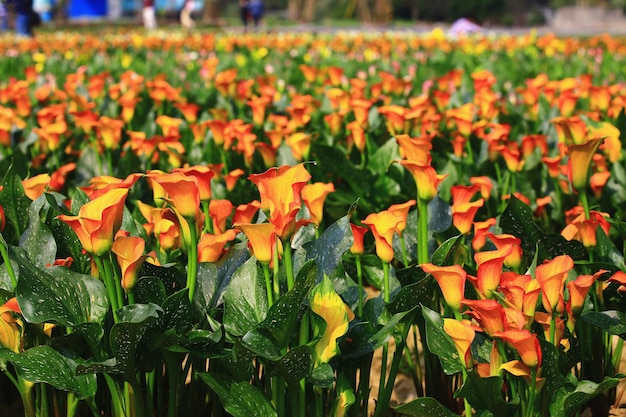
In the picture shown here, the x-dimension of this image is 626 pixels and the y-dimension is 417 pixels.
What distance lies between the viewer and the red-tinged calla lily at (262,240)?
147 centimetres

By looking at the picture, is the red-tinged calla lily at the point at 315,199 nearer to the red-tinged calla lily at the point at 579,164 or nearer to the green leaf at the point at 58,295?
the green leaf at the point at 58,295

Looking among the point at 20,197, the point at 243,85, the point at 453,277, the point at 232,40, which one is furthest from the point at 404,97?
the point at 232,40

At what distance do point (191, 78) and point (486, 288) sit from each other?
450 cm

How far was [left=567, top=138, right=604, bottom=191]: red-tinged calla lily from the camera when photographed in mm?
2004

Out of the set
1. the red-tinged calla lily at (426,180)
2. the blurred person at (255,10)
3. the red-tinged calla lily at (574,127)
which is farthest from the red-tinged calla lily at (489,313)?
the blurred person at (255,10)

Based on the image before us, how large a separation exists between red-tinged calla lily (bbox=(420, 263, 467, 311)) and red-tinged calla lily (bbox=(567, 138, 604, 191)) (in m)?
0.70

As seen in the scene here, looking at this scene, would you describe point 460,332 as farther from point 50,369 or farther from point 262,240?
point 50,369

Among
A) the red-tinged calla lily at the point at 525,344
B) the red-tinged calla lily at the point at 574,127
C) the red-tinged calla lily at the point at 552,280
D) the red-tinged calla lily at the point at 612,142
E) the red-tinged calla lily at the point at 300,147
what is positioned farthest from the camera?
the red-tinged calla lily at the point at 300,147

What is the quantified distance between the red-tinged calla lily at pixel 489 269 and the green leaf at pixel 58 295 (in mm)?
727

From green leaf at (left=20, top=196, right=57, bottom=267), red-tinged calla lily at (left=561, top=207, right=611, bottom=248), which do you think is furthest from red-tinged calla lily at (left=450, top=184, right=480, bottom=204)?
green leaf at (left=20, top=196, right=57, bottom=267)

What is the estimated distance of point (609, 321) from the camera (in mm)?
1607

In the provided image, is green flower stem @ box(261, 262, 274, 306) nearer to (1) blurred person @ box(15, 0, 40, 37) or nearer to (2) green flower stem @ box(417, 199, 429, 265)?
(2) green flower stem @ box(417, 199, 429, 265)

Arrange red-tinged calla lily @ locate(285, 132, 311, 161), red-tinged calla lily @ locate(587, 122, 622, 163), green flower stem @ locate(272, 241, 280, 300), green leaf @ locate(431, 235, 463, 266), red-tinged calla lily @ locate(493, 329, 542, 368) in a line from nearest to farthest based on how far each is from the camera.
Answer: red-tinged calla lily @ locate(493, 329, 542, 368), green flower stem @ locate(272, 241, 280, 300), green leaf @ locate(431, 235, 463, 266), red-tinged calla lily @ locate(587, 122, 622, 163), red-tinged calla lily @ locate(285, 132, 311, 161)

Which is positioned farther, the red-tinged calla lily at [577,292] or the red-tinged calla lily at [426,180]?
the red-tinged calla lily at [426,180]
